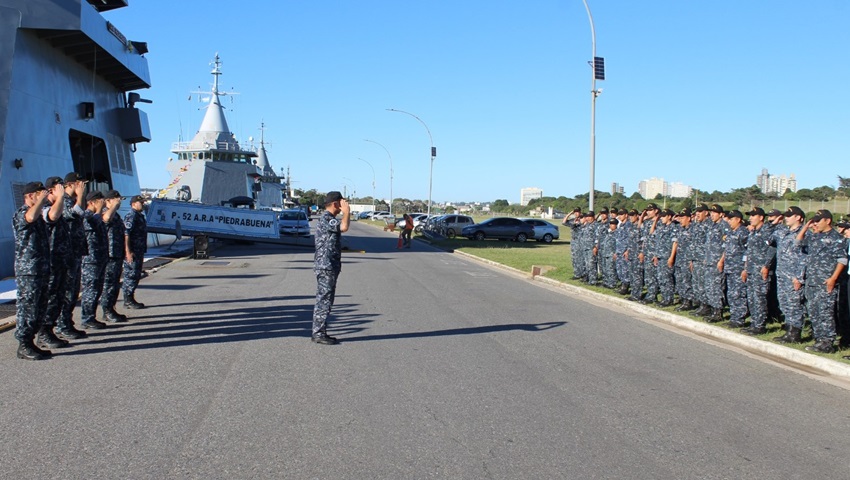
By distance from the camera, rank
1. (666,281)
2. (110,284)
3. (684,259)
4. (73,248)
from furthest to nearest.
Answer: (666,281) < (684,259) < (110,284) < (73,248)

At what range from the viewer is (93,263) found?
8891mm

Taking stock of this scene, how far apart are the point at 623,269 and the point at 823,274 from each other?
6219 mm

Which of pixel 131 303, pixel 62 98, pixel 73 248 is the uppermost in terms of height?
pixel 62 98

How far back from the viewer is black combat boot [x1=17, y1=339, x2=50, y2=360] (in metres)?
7.16

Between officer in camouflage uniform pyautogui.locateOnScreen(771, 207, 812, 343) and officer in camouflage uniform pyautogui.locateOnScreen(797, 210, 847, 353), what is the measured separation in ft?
0.44

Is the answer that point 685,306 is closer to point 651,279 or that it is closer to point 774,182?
point 651,279

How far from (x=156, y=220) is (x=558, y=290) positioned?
15.1m

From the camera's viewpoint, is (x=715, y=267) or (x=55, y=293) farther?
(x=715, y=267)

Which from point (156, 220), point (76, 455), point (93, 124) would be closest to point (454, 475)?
point (76, 455)

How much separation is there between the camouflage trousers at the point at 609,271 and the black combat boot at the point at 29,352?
38.9 feet

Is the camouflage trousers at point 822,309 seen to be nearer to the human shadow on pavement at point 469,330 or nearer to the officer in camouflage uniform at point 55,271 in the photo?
the human shadow on pavement at point 469,330

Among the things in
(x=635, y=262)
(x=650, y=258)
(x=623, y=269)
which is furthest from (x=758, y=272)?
(x=623, y=269)

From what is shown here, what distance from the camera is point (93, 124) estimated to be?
20.7m

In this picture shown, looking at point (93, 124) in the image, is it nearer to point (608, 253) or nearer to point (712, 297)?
point (608, 253)
